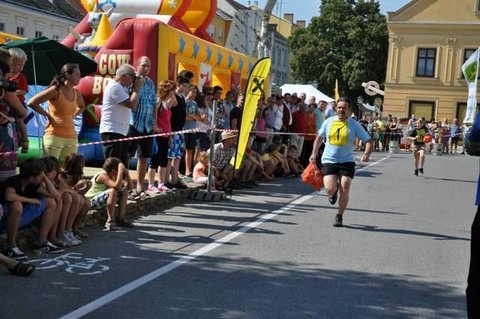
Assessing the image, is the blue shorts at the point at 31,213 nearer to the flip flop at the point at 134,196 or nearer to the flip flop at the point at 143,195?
the flip flop at the point at 134,196

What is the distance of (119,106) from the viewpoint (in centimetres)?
827

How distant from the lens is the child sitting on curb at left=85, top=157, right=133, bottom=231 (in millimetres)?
7551

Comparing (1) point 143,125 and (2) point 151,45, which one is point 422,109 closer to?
(2) point 151,45

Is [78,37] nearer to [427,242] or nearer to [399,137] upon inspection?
[427,242]

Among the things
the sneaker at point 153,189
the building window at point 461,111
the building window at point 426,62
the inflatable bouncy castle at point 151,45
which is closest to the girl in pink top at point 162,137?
the sneaker at point 153,189

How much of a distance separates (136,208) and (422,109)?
41756 millimetres

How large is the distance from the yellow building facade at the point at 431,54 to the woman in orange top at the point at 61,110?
42098 millimetres

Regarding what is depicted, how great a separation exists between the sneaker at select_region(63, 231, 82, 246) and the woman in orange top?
120 centimetres

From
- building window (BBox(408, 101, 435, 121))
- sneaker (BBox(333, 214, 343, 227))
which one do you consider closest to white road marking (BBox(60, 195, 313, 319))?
sneaker (BBox(333, 214, 343, 227))

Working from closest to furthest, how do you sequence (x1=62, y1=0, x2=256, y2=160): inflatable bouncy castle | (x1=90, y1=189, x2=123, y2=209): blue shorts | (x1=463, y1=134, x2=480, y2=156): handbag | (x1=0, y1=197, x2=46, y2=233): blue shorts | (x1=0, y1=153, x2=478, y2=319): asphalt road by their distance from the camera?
(x1=463, y1=134, x2=480, y2=156): handbag → (x1=0, y1=153, x2=478, y2=319): asphalt road → (x1=0, y1=197, x2=46, y2=233): blue shorts → (x1=90, y1=189, x2=123, y2=209): blue shorts → (x1=62, y1=0, x2=256, y2=160): inflatable bouncy castle

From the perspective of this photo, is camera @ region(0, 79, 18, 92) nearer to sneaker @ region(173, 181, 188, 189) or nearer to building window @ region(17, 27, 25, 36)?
sneaker @ region(173, 181, 188, 189)

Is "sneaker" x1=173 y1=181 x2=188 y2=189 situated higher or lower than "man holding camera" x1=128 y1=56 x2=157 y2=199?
lower

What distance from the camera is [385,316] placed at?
195 inches

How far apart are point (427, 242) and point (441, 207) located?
140 inches
